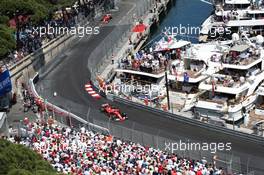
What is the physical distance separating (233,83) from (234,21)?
79.0 feet

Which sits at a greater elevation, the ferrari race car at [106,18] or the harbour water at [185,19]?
the ferrari race car at [106,18]

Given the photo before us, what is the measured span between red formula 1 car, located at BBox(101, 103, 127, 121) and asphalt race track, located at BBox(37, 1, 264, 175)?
1.56 ft

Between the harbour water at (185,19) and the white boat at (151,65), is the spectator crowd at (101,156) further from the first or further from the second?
the harbour water at (185,19)

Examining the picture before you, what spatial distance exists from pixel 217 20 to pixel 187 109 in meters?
27.9

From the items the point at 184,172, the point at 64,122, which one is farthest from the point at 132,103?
the point at 184,172

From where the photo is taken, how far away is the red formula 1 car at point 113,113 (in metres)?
53.7

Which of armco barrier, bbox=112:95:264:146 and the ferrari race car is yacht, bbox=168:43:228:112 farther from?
the ferrari race car

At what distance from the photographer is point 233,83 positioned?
53.7 m

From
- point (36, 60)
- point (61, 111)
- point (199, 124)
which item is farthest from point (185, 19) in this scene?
point (199, 124)

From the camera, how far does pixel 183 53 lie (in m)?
62.0

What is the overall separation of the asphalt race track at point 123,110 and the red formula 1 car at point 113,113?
0.48m

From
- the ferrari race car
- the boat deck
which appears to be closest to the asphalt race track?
the boat deck

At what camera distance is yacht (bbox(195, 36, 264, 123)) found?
52.6 m

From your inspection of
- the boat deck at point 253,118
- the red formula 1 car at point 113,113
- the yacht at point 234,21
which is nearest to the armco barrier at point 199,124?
the red formula 1 car at point 113,113
